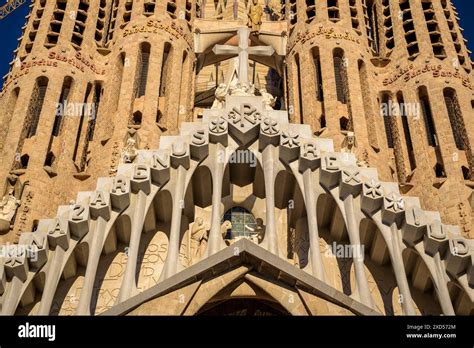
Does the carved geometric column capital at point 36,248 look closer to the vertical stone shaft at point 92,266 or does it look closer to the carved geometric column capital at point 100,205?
the vertical stone shaft at point 92,266

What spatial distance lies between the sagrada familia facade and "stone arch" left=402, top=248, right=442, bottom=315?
1.9 inches

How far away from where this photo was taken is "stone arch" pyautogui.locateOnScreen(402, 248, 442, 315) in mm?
19406

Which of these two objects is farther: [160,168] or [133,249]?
[160,168]

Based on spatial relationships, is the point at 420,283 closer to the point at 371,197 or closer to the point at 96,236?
the point at 371,197

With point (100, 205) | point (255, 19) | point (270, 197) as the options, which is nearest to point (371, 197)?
point (270, 197)

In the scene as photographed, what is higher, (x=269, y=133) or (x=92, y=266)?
(x=269, y=133)

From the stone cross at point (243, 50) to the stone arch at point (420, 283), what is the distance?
24.1 feet

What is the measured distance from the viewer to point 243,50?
24.1m

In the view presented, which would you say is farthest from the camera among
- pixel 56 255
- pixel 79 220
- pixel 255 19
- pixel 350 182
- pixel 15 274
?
pixel 255 19

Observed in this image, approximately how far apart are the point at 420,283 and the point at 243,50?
29.0ft

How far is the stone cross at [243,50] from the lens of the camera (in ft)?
78.0

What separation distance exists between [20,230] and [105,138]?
15.5 feet

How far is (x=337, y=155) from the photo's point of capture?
20406 mm

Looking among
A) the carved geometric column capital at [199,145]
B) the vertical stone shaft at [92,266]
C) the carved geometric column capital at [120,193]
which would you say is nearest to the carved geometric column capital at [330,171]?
the carved geometric column capital at [199,145]
